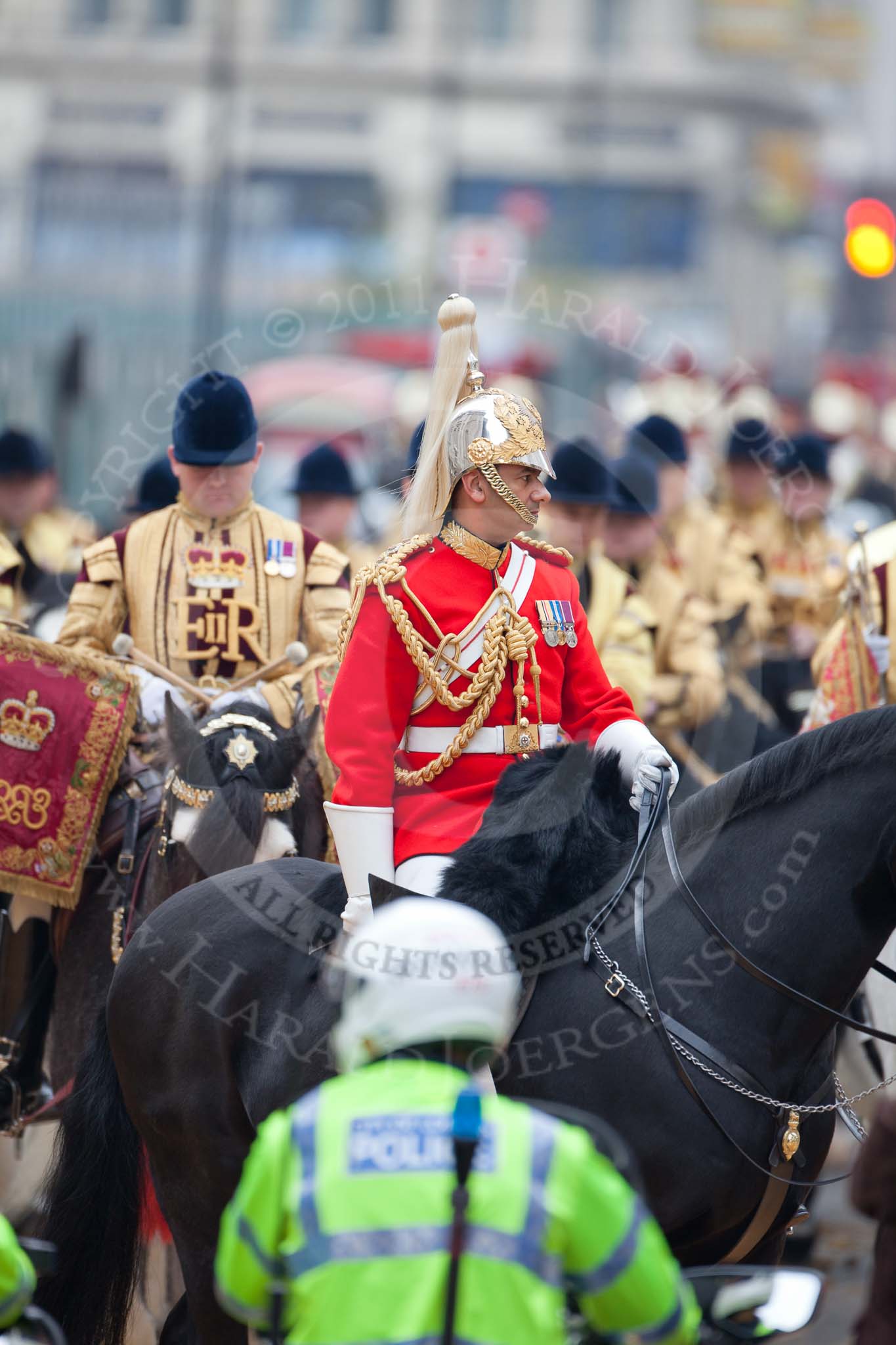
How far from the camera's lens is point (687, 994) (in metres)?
4.26

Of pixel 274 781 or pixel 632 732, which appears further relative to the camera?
pixel 274 781

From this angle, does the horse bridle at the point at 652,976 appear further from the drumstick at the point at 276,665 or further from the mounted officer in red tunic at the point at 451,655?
the drumstick at the point at 276,665

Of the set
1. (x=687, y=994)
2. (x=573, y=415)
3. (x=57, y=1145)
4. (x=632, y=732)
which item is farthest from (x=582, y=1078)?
(x=573, y=415)

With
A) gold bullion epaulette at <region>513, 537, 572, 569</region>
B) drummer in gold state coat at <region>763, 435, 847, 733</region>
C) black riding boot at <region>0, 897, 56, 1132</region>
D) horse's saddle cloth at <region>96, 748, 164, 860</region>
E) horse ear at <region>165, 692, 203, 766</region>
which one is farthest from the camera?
drummer in gold state coat at <region>763, 435, 847, 733</region>

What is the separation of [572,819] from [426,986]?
159 centimetres

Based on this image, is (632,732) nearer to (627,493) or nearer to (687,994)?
(687,994)

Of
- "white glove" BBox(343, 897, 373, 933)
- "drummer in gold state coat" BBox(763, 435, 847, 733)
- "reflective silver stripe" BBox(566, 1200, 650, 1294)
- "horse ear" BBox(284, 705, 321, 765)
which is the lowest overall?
"drummer in gold state coat" BBox(763, 435, 847, 733)

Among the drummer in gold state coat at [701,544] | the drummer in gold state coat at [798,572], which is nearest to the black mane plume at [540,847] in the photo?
the drummer in gold state coat at [798,572]

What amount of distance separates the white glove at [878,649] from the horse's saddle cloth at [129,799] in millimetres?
2235

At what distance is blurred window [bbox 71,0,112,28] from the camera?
47.7m

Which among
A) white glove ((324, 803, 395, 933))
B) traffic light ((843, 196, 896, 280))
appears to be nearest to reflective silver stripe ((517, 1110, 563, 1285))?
white glove ((324, 803, 395, 933))

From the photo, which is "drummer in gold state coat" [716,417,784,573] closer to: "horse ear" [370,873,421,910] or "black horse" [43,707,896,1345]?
"black horse" [43,707,896,1345]

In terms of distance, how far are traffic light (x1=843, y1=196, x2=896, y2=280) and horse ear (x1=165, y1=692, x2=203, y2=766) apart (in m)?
7.92

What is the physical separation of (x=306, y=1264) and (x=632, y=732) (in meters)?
2.12
